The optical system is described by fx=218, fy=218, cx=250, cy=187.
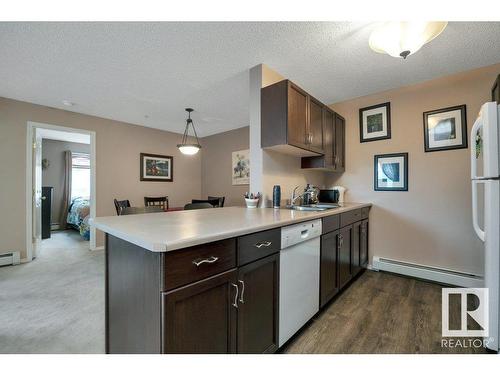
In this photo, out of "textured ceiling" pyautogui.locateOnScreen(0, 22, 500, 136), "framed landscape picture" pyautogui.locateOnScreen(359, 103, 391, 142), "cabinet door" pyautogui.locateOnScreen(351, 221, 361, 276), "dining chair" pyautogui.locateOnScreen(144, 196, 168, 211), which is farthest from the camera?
"dining chair" pyautogui.locateOnScreen(144, 196, 168, 211)

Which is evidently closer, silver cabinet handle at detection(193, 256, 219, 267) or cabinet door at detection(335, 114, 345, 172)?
silver cabinet handle at detection(193, 256, 219, 267)

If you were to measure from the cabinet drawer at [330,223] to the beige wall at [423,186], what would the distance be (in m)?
1.25

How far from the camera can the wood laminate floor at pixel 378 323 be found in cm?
147

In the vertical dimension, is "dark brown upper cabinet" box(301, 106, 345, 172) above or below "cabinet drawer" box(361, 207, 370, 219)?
above

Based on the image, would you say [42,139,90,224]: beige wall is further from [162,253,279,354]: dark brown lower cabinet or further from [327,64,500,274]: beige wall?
[327,64,500,274]: beige wall

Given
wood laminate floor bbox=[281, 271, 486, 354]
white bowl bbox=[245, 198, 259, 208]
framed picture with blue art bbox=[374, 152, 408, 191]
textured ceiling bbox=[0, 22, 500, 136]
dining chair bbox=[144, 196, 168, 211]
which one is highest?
textured ceiling bbox=[0, 22, 500, 136]

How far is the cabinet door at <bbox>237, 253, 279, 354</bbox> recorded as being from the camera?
1.12 metres

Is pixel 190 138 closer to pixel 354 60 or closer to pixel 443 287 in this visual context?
pixel 354 60

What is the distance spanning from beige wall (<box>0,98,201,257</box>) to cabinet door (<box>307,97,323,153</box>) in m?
3.56

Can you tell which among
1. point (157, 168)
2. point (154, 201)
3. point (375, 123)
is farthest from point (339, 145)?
point (157, 168)

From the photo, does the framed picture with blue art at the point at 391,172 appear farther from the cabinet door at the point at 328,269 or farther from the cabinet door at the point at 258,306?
the cabinet door at the point at 258,306

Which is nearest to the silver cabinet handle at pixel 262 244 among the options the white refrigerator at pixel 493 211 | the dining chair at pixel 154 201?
the white refrigerator at pixel 493 211

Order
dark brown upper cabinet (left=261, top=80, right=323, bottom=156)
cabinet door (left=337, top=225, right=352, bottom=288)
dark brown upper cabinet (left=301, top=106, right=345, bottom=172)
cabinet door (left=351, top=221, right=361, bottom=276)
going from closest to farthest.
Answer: dark brown upper cabinet (left=261, top=80, right=323, bottom=156), cabinet door (left=337, top=225, right=352, bottom=288), cabinet door (left=351, top=221, right=361, bottom=276), dark brown upper cabinet (left=301, top=106, right=345, bottom=172)

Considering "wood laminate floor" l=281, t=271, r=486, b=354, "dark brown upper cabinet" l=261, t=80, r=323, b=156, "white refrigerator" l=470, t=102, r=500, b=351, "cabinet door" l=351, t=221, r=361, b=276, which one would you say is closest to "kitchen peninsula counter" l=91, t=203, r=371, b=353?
"wood laminate floor" l=281, t=271, r=486, b=354
